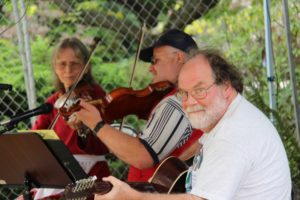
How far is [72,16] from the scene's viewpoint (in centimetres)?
636

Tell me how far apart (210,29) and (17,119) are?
461 centimetres

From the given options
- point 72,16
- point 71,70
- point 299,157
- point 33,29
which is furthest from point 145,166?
point 33,29

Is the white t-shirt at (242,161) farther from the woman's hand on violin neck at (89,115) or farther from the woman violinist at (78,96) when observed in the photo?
the woman violinist at (78,96)

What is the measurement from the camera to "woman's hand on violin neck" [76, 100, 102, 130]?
139 inches

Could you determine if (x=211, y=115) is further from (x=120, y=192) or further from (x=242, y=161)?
(x=120, y=192)

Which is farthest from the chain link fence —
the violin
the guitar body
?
the guitar body

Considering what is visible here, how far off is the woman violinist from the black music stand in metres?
0.51

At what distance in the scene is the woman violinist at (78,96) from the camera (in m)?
4.05

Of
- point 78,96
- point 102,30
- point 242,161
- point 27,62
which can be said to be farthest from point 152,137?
point 102,30

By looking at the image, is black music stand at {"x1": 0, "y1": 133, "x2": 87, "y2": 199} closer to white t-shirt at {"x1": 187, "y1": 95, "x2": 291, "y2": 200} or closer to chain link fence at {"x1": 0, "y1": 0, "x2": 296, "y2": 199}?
white t-shirt at {"x1": 187, "y1": 95, "x2": 291, "y2": 200}

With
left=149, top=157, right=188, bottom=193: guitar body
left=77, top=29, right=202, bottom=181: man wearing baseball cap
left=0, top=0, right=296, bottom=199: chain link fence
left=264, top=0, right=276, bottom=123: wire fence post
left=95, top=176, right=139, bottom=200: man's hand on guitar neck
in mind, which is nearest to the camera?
left=95, top=176, right=139, bottom=200: man's hand on guitar neck

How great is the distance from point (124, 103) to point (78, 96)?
1.17ft

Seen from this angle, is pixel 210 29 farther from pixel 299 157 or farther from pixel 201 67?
pixel 201 67

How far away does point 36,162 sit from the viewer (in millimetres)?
3342
